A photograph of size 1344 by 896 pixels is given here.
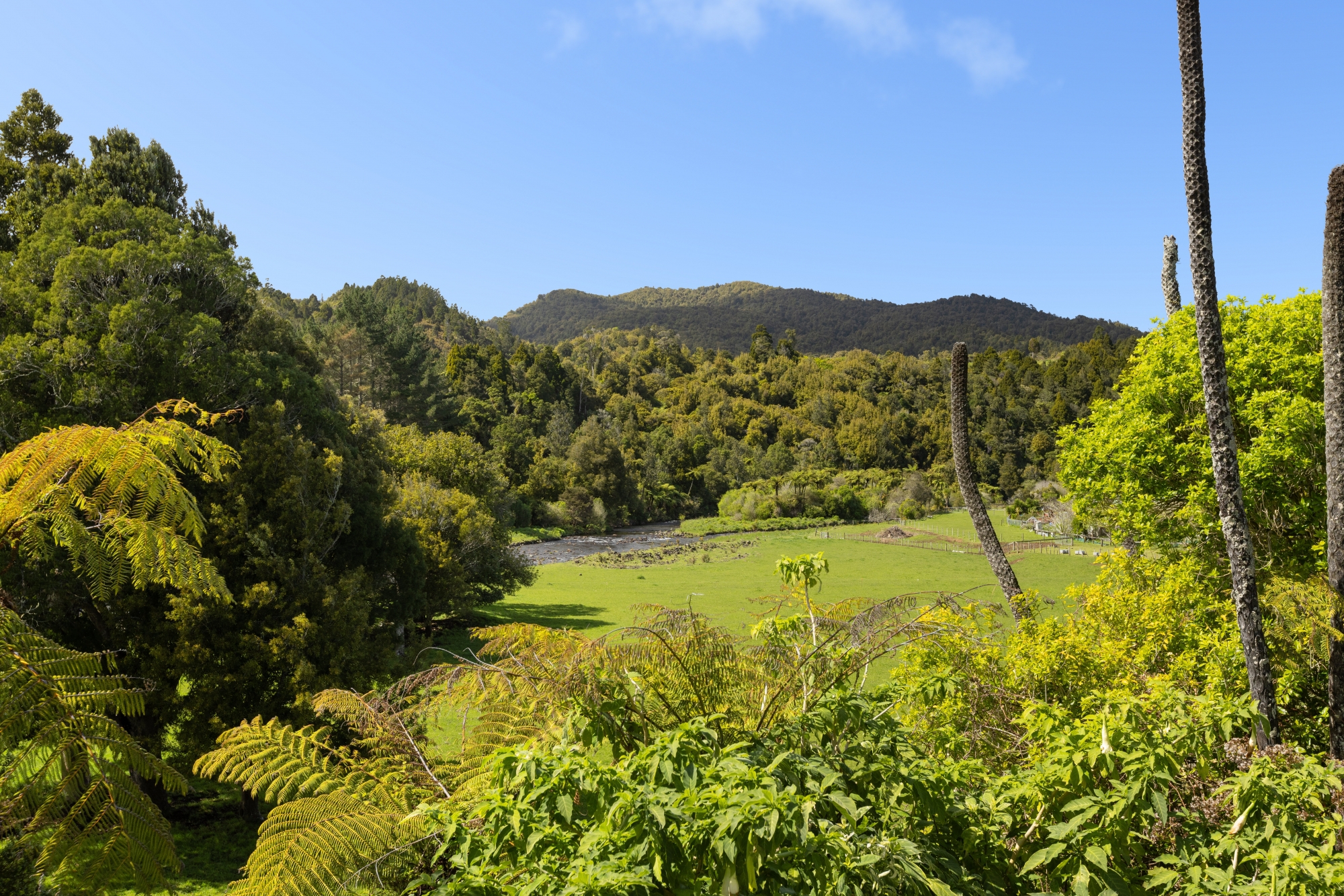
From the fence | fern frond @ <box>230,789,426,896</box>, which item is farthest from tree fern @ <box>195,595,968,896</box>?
the fence

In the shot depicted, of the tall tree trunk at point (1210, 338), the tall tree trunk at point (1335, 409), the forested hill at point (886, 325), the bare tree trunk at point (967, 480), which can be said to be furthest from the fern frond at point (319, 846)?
the forested hill at point (886, 325)

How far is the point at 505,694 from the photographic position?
4.56 m

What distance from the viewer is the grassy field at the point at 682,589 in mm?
8672

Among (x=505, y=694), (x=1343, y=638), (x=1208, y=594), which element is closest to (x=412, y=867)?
(x=505, y=694)

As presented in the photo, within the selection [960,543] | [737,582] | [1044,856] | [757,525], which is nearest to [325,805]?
[1044,856]

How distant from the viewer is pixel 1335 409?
745 cm

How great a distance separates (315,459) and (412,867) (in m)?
7.40

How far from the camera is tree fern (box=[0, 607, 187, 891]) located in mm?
2604

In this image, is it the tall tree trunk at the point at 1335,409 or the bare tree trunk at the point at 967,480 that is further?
the bare tree trunk at the point at 967,480

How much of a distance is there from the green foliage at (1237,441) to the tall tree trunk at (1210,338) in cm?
227

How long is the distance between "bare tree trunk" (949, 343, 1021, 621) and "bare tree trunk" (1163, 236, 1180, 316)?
12.9 feet

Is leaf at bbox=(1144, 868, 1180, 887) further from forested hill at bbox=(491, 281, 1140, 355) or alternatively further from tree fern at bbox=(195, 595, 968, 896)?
forested hill at bbox=(491, 281, 1140, 355)

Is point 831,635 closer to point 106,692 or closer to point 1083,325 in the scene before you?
point 106,692

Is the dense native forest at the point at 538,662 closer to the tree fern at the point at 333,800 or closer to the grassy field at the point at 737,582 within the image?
the tree fern at the point at 333,800
